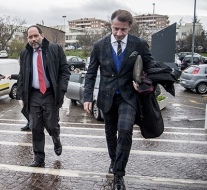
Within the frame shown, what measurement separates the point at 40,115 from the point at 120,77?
146cm

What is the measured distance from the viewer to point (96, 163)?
4.92 metres

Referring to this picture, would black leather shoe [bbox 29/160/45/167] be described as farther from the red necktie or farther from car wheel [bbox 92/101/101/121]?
car wheel [bbox 92/101/101/121]

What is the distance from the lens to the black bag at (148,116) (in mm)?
3888

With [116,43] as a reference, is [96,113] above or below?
below

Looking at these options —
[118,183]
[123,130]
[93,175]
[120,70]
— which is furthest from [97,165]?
[120,70]

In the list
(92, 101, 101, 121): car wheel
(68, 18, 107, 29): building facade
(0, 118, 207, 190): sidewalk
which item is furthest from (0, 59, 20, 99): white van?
(68, 18, 107, 29): building facade

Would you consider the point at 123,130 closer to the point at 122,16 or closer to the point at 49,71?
the point at 122,16

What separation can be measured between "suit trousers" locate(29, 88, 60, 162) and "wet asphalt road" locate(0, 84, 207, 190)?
32 cm

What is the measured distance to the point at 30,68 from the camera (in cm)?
466

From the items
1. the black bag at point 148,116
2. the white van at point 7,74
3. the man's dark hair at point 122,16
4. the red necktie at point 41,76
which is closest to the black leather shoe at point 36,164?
the red necktie at point 41,76

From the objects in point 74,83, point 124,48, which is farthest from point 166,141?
point 74,83

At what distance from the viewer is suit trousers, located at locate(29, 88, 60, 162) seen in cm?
471

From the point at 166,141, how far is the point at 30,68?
309cm

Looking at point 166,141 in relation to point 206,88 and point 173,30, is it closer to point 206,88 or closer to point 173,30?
point 173,30
